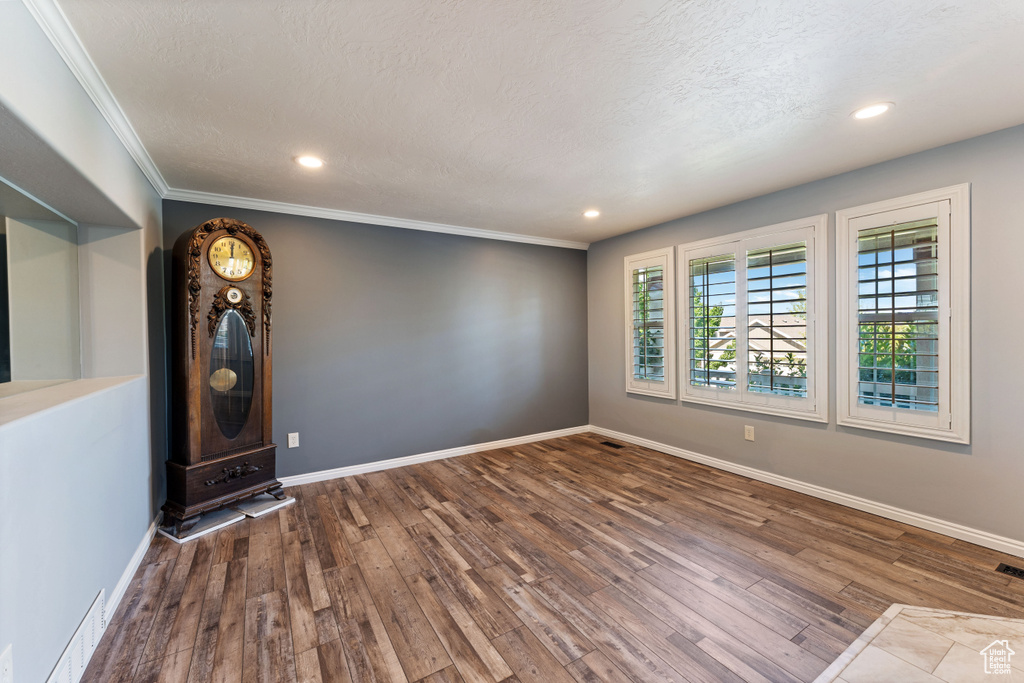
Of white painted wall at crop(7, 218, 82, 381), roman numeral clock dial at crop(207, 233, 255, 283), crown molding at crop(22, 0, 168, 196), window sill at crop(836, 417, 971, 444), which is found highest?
crown molding at crop(22, 0, 168, 196)

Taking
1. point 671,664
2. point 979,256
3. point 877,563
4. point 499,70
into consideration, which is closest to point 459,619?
point 671,664

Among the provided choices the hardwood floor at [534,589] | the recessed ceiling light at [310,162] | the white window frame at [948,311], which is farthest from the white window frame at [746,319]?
the recessed ceiling light at [310,162]

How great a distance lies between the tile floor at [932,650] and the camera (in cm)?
154

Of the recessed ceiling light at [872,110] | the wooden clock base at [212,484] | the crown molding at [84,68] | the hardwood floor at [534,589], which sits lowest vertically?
the hardwood floor at [534,589]

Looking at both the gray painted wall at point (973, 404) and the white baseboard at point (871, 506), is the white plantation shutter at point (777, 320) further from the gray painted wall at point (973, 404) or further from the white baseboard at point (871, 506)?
the white baseboard at point (871, 506)

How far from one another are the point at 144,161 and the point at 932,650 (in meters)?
4.64

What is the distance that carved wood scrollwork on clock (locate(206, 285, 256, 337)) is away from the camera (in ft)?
9.10

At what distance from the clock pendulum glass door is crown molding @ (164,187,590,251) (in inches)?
41.8

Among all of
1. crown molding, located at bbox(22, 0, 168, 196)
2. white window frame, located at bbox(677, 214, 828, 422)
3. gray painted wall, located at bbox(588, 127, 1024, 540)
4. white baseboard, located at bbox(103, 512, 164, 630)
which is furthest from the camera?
white window frame, located at bbox(677, 214, 828, 422)

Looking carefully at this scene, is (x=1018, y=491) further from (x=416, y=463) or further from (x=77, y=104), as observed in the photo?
(x=77, y=104)

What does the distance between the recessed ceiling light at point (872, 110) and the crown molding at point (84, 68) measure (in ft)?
11.0

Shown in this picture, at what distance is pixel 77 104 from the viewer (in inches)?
64.7

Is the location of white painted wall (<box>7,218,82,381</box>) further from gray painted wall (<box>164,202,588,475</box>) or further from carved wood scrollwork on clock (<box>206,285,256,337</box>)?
gray painted wall (<box>164,202,588,475</box>)
